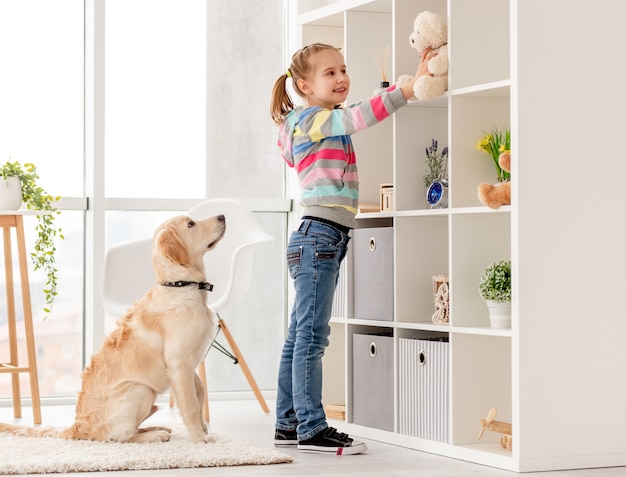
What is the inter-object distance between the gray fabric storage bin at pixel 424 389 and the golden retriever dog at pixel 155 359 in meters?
0.67

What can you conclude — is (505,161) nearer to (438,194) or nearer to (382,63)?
(438,194)

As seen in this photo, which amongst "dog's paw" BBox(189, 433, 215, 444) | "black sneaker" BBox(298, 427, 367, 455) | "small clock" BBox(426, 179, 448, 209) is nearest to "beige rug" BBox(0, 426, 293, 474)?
"dog's paw" BBox(189, 433, 215, 444)

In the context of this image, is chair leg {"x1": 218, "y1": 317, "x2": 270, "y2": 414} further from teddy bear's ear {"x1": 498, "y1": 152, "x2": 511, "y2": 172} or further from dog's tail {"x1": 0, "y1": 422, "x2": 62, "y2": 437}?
teddy bear's ear {"x1": 498, "y1": 152, "x2": 511, "y2": 172}

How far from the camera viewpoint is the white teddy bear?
318 centimetres

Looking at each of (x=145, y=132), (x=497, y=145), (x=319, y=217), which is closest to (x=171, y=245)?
(x=319, y=217)

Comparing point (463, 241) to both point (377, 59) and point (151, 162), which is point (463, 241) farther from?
point (151, 162)

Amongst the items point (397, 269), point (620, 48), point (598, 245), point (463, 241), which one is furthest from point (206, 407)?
point (620, 48)

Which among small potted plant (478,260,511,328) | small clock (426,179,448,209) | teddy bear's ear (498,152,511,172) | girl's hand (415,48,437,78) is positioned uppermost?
girl's hand (415,48,437,78)

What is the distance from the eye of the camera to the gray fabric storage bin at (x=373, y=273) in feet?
11.4

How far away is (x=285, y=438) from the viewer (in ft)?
11.2

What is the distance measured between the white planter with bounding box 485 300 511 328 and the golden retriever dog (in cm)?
94

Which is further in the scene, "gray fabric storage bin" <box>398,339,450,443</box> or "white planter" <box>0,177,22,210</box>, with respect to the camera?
"white planter" <box>0,177,22,210</box>

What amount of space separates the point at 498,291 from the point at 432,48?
2.78ft

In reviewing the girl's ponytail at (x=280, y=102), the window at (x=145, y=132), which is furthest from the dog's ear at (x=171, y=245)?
the window at (x=145, y=132)
